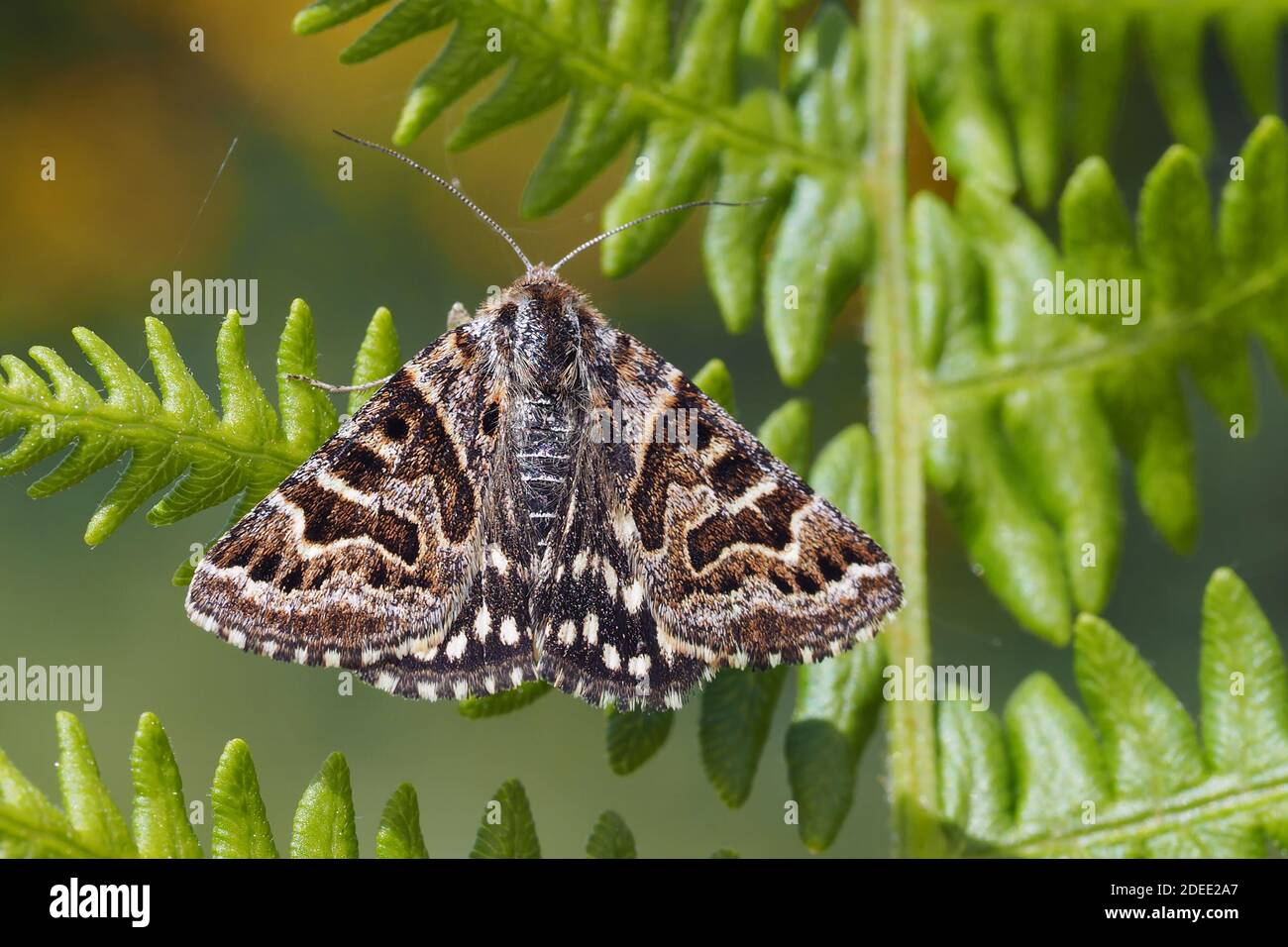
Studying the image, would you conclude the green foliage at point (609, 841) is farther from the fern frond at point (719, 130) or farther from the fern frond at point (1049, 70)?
the fern frond at point (1049, 70)

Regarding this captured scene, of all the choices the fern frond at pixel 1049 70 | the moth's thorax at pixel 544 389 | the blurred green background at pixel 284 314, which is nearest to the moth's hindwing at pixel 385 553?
the moth's thorax at pixel 544 389

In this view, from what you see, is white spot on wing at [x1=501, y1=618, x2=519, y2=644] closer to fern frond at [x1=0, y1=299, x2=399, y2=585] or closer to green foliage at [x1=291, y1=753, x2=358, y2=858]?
green foliage at [x1=291, y1=753, x2=358, y2=858]

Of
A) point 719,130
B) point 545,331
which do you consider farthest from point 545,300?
point 719,130

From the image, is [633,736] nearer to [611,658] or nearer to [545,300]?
[611,658]

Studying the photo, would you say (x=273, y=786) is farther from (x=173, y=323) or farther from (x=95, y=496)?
(x=173, y=323)

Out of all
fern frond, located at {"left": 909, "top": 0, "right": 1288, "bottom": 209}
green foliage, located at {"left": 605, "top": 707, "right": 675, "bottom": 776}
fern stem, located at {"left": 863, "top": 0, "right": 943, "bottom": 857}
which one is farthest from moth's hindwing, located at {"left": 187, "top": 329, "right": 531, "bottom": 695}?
fern frond, located at {"left": 909, "top": 0, "right": 1288, "bottom": 209}

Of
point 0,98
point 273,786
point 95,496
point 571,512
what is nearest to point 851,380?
point 571,512
